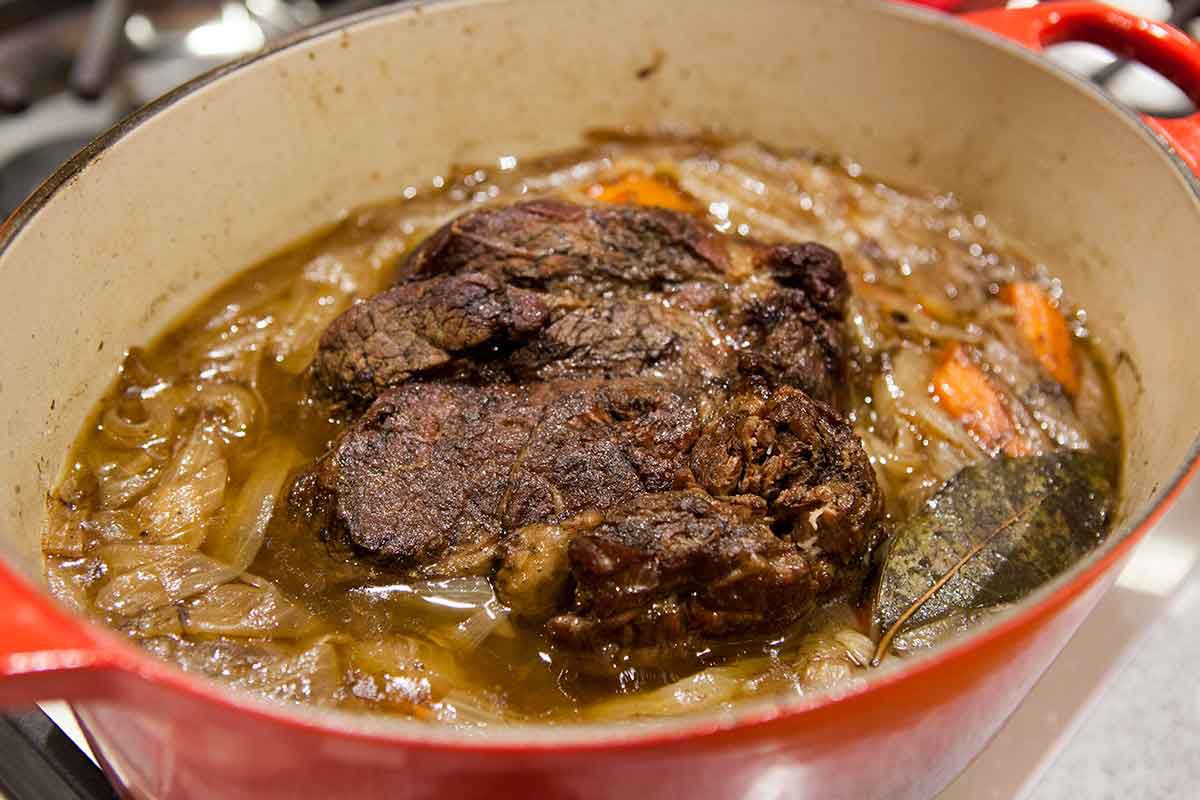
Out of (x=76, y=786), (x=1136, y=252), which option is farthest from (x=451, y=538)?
(x=1136, y=252)

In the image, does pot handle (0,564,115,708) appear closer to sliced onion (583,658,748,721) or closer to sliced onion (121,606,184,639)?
sliced onion (121,606,184,639)

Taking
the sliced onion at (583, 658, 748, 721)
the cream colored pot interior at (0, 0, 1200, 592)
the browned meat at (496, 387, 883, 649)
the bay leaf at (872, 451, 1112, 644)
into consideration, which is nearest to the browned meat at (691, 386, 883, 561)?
the browned meat at (496, 387, 883, 649)

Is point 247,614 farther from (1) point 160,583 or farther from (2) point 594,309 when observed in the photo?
(2) point 594,309

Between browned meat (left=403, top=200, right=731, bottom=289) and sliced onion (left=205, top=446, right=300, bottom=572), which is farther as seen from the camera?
browned meat (left=403, top=200, right=731, bottom=289)

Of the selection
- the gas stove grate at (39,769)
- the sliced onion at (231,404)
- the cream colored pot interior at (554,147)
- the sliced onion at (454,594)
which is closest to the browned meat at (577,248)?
the sliced onion at (231,404)

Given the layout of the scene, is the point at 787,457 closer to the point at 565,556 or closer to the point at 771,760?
the point at 565,556

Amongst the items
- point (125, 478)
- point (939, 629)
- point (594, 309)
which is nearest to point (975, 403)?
point (939, 629)
